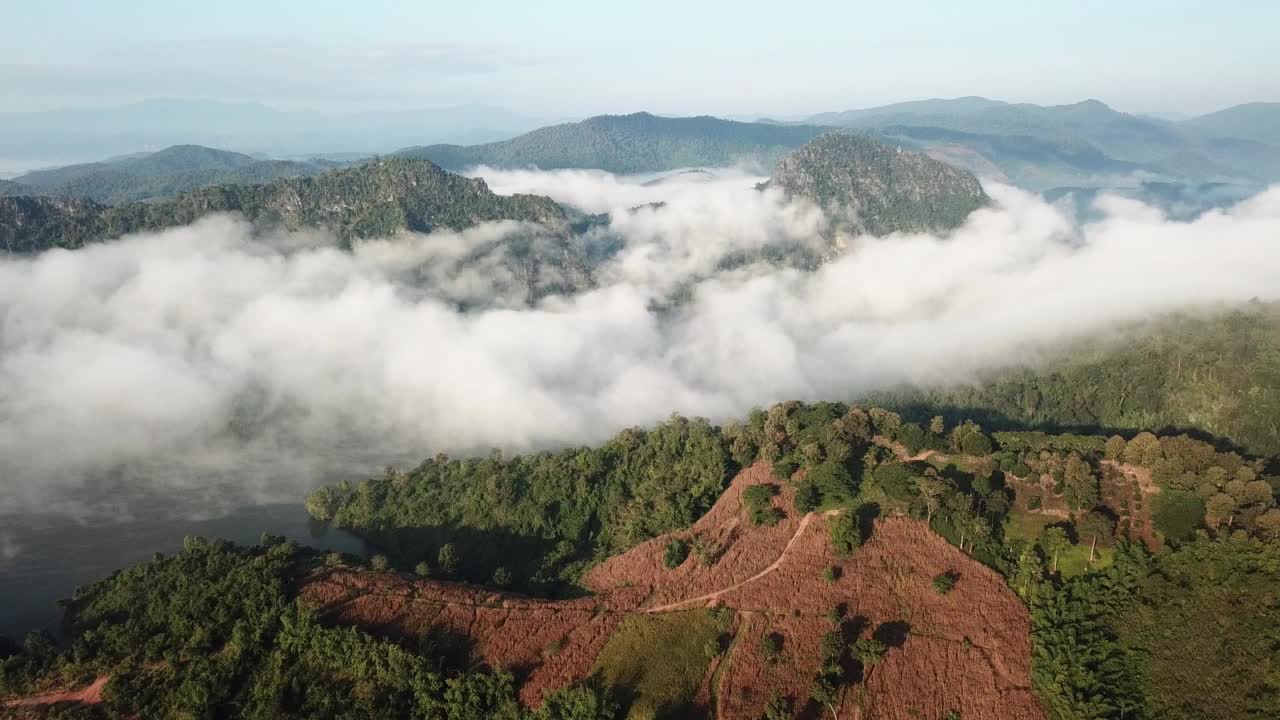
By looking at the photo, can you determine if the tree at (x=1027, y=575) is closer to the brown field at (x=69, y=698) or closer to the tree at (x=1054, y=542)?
the tree at (x=1054, y=542)

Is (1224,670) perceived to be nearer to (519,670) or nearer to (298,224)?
(519,670)

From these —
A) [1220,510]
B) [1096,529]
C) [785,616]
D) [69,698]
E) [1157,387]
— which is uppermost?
[1220,510]

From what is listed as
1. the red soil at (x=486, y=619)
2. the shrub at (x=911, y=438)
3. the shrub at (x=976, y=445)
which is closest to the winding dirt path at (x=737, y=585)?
the red soil at (x=486, y=619)

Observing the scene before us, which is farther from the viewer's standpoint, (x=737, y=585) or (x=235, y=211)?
(x=235, y=211)

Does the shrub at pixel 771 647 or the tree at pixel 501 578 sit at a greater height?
A: the shrub at pixel 771 647

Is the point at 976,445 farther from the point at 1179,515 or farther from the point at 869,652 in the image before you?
the point at 869,652

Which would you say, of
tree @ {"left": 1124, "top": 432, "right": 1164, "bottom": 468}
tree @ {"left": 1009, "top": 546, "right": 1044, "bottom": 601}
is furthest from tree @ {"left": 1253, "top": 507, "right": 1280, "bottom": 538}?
tree @ {"left": 1009, "top": 546, "right": 1044, "bottom": 601}

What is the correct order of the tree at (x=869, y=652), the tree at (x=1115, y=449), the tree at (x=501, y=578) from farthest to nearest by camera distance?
the tree at (x=501, y=578)
the tree at (x=1115, y=449)
the tree at (x=869, y=652)

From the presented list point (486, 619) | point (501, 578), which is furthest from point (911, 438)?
point (501, 578)

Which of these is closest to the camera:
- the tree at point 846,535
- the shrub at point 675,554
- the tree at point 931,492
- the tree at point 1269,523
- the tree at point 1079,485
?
the tree at point 1269,523
